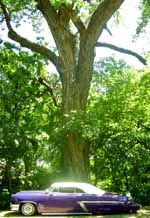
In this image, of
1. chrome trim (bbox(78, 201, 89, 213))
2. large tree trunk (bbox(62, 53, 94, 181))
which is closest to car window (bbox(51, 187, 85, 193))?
chrome trim (bbox(78, 201, 89, 213))

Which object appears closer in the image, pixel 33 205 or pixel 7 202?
pixel 33 205

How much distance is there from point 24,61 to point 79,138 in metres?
7.94

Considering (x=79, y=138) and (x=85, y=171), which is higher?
(x=79, y=138)

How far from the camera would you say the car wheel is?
17578mm

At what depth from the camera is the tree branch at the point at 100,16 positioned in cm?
2311

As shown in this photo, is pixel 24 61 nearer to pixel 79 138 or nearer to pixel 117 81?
pixel 117 81

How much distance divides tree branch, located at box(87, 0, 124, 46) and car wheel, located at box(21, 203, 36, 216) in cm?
953

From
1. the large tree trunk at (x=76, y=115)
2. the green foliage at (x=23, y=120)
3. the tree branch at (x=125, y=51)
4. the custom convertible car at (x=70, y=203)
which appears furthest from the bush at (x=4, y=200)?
the tree branch at (x=125, y=51)

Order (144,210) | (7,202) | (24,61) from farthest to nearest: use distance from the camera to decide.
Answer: (24,61) → (7,202) → (144,210)

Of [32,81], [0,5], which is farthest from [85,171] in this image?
[0,5]

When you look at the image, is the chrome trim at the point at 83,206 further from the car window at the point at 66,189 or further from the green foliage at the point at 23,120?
the green foliage at the point at 23,120

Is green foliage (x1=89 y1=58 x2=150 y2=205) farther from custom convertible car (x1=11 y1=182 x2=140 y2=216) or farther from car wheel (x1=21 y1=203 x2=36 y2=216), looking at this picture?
car wheel (x1=21 y1=203 x2=36 y2=216)

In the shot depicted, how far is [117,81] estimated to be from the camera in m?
25.5

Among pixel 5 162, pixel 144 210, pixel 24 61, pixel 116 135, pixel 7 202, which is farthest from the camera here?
pixel 24 61
